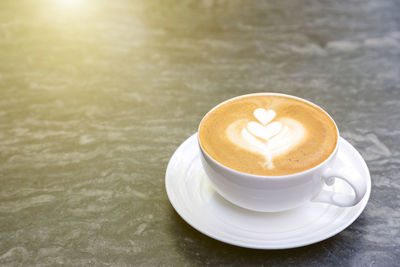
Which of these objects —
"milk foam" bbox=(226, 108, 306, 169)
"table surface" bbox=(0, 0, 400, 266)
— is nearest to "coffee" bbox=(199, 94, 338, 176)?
"milk foam" bbox=(226, 108, 306, 169)

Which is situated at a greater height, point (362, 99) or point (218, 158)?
point (218, 158)

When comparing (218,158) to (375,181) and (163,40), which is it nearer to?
(375,181)

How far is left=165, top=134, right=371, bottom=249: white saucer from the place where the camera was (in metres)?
0.64

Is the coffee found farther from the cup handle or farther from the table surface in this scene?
the table surface

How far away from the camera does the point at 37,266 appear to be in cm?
67

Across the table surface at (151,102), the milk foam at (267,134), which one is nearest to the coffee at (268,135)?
the milk foam at (267,134)

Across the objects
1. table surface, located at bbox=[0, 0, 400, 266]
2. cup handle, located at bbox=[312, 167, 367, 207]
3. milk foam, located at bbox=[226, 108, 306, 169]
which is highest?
milk foam, located at bbox=[226, 108, 306, 169]

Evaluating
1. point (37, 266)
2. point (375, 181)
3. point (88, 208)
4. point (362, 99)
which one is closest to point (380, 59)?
point (362, 99)

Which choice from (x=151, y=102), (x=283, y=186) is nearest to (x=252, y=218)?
(x=283, y=186)

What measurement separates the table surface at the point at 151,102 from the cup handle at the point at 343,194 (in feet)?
0.19

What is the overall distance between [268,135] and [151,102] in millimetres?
418

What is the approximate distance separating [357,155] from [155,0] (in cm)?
103

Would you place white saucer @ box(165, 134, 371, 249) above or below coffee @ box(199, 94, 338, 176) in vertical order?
below

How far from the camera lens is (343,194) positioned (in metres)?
0.68
